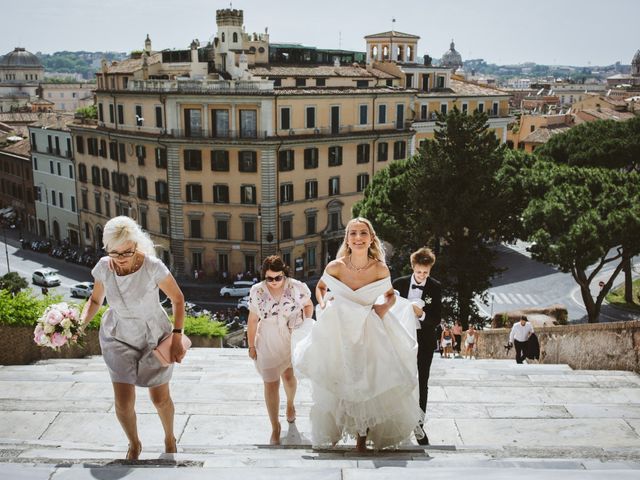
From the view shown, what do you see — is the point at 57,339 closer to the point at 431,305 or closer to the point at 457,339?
the point at 431,305

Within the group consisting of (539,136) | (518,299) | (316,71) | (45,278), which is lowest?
(518,299)

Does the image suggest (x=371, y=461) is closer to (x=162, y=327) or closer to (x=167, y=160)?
(x=162, y=327)

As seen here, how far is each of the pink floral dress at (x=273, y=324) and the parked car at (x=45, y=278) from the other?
4069 cm

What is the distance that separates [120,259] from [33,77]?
187 meters

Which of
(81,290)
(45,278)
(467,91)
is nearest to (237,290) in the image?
(81,290)

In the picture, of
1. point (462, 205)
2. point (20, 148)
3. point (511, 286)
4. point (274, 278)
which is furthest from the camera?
point (20, 148)

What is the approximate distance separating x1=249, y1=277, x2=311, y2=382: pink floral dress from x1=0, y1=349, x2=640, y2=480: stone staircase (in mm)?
728

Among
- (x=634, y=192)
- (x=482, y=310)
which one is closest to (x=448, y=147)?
(x=634, y=192)

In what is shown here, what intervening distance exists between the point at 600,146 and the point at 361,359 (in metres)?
43.9

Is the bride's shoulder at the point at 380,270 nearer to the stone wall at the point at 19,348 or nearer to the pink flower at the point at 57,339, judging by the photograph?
the pink flower at the point at 57,339

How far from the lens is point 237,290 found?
40.6m

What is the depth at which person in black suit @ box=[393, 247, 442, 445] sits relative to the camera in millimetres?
7406

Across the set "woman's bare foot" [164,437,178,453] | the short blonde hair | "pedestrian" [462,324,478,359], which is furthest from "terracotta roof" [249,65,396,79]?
"woman's bare foot" [164,437,178,453]

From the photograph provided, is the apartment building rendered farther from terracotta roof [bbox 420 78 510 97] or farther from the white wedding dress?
the white wedding dress
